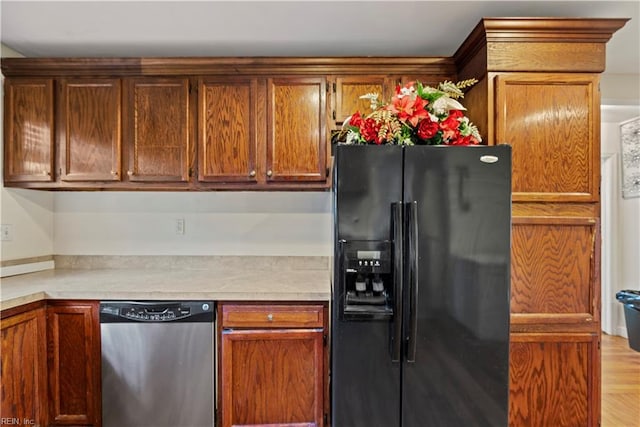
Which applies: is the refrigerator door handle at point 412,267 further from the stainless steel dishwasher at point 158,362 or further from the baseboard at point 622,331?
the baseboard at point 622,331

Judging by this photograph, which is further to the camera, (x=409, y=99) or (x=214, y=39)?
(x=214, y=39)

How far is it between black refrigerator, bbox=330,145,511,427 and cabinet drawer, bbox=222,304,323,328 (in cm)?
27

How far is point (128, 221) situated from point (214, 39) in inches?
56.1

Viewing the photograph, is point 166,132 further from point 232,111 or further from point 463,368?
point 463,368

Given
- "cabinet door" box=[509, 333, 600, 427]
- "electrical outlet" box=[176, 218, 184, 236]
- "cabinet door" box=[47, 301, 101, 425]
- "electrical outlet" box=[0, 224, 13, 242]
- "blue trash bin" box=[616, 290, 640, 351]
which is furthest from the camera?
"blue trash bin" box=[616, 290, 640, 351]

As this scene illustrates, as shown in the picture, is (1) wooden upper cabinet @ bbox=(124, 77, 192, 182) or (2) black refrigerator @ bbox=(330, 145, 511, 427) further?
(1) wooden upper cabinet @ bbox=(124, 77, 192, 182)

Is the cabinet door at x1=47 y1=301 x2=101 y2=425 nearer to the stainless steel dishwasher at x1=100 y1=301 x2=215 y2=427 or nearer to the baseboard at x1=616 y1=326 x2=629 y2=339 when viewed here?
the stainless steel dishwasher at x1=100 y1=301 x2=215 y2=427

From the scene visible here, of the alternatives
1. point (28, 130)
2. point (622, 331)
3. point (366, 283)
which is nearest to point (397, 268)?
point (366, 283)

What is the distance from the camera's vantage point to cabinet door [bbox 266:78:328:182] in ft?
7.48

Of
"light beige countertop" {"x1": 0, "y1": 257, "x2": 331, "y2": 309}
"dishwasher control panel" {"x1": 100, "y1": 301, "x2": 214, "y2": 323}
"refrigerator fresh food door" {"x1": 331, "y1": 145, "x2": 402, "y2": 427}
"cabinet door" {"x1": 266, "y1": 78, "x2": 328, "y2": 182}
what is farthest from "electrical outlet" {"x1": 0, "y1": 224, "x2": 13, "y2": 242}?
"refrigerator fresh food door" {"x1": 331, "y1": 145, "x2": 402, "y2": 427}

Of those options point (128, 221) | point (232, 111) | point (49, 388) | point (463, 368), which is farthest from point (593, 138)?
point (49, 388)

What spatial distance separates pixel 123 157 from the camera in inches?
90.7

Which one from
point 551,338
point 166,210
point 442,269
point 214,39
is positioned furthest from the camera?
point 166,210

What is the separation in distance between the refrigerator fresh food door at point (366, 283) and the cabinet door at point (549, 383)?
2.21 feet
